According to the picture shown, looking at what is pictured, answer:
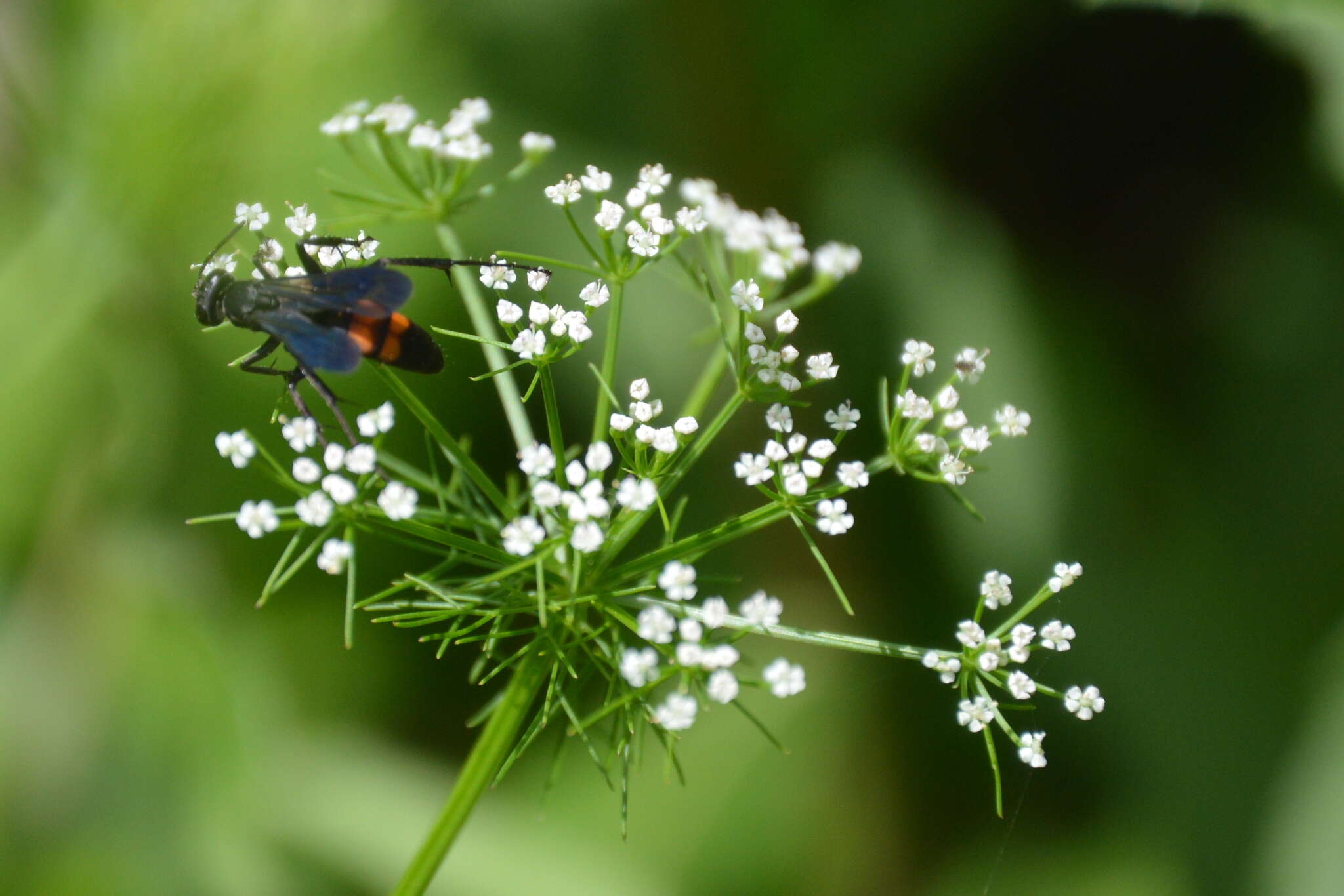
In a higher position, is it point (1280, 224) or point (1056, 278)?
point (1280, 224)

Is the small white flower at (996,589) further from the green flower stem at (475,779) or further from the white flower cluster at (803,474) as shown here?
the green flower stem at (475,779)

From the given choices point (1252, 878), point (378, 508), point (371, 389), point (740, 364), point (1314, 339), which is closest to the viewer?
point (378, 508)

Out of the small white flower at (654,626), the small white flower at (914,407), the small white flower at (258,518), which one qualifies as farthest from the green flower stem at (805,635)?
the small white flower at (258,518)

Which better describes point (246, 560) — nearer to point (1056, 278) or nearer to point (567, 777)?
point (567, 777)

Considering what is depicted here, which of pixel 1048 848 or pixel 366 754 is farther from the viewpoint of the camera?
pixel 366 754

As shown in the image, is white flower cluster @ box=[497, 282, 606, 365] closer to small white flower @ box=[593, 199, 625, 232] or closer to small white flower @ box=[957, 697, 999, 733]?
small white flower @ box=[593, 199, 625, 232]

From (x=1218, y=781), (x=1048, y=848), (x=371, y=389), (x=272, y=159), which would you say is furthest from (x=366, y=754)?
(x=1218, y=781)
